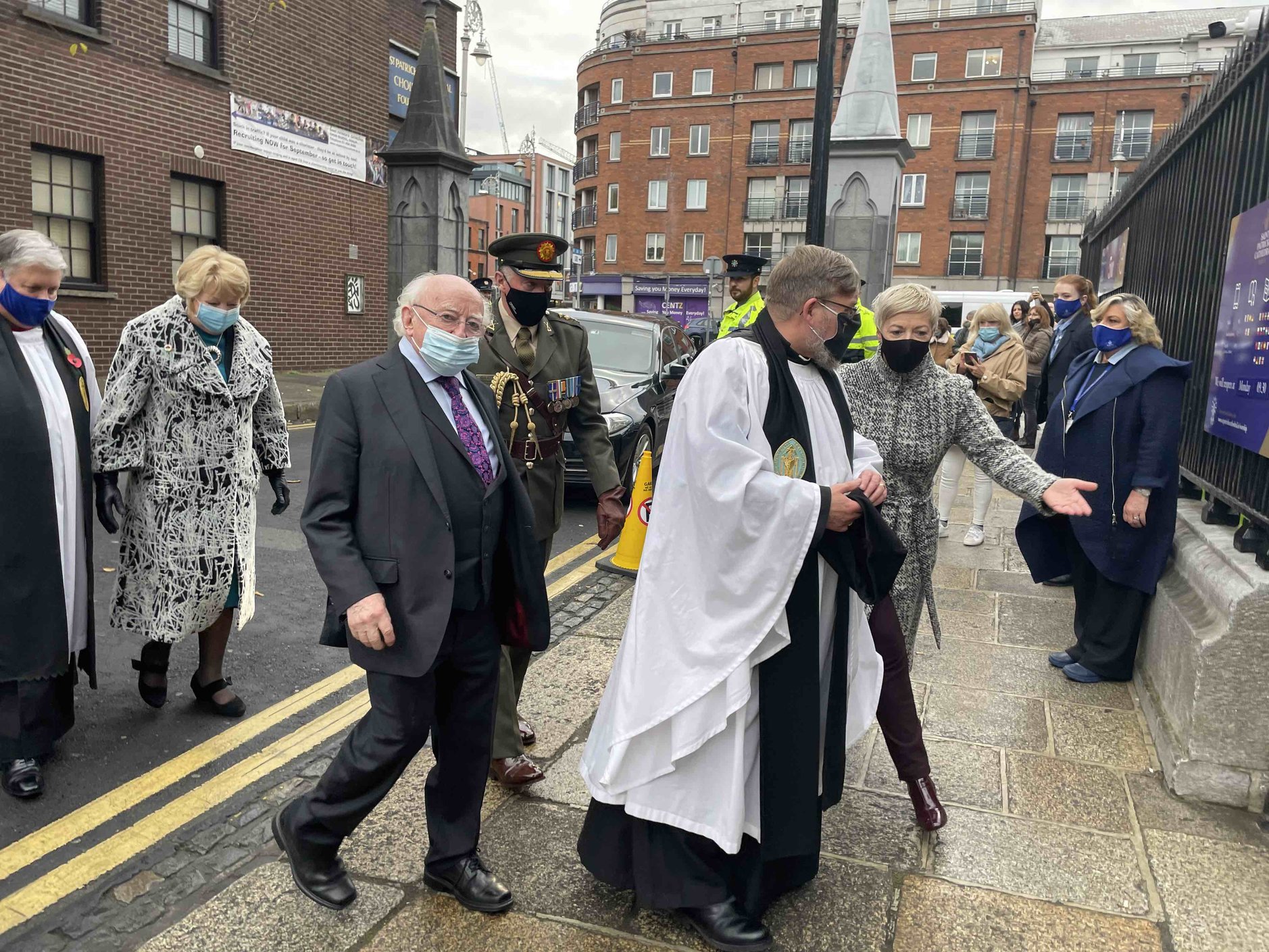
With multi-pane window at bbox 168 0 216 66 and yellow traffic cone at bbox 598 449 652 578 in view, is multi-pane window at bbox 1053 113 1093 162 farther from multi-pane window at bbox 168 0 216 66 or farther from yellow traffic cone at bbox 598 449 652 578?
yellow traffic cone at bbox 598 449 652 578

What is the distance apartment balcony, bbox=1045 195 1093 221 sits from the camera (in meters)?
43.5

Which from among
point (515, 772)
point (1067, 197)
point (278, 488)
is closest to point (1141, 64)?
point (1067, 197)

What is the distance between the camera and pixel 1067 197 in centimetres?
4409

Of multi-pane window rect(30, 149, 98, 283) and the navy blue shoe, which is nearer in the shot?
the navy blue shoe

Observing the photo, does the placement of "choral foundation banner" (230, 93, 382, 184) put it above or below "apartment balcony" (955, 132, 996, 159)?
below

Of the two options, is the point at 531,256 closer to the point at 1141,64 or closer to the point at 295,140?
the point at 295,140

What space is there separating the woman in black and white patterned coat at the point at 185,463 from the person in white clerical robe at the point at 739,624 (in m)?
2.08

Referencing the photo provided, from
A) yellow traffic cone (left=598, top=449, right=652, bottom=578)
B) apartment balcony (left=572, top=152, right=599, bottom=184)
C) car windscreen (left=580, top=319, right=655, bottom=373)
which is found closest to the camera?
yellow traffic cone (left=598, top=449, right=652, bottom=578)

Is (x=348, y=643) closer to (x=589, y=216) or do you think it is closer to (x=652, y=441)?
(x=652, y=441)

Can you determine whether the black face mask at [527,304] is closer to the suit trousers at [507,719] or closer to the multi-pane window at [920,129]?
the suit trousers at [507,719]

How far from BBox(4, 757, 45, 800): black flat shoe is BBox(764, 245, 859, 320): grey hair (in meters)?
3.02

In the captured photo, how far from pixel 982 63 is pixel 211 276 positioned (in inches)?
1919

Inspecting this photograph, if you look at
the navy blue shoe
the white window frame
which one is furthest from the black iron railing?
the white window frame

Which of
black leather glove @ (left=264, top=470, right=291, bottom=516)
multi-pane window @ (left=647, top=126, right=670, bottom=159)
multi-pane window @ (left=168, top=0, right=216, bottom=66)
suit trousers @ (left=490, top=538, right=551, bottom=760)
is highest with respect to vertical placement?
multi-pane window @ (left=647, top=126, right=670, bottom=159)
